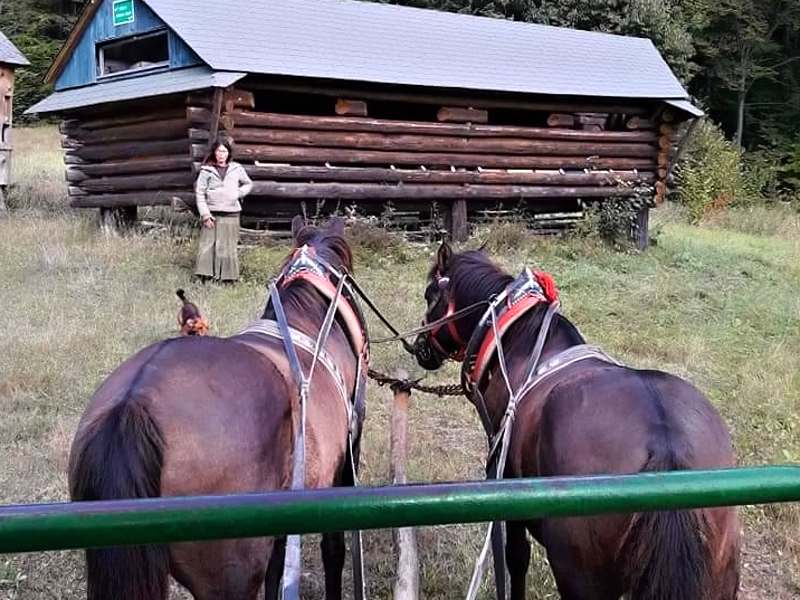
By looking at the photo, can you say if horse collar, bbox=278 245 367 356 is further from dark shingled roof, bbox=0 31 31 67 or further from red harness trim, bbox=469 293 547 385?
dark shingled roof, bbox=0 31 31 67

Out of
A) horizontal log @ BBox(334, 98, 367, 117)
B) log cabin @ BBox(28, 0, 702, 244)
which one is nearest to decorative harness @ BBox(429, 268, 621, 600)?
log cabin @ BBox(28, 0, 702, 244)

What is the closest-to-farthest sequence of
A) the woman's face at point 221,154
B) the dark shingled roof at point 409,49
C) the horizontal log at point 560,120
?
1. the woman's face at point 221,154
2. the dark shingled roof at point 409,49
3. the horizontal log at point 560,120

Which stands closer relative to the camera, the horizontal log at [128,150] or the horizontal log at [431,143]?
the horizontal log at [431,143]

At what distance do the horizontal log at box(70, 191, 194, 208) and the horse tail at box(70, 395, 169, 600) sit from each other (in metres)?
10.3

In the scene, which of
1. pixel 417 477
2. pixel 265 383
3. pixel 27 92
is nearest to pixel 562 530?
pixel 265 383

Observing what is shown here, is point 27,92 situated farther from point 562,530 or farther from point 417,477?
point 562,530

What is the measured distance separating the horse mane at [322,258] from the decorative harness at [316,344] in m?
0.04

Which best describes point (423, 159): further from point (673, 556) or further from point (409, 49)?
point (673, 556)

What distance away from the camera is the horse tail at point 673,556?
2.38 metres

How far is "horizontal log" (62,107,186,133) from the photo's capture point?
A: 12930 mm

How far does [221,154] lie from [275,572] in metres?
7.75

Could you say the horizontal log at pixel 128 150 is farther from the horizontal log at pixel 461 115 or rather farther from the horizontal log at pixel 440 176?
the horizontal log at pixel 461 115

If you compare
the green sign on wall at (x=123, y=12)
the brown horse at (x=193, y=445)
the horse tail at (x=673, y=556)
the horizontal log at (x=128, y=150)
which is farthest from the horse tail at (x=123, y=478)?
the green sign on wall at (x=123, y=12)

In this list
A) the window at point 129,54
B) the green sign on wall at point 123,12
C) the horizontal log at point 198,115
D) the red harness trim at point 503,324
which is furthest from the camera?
the window at point 129,54
